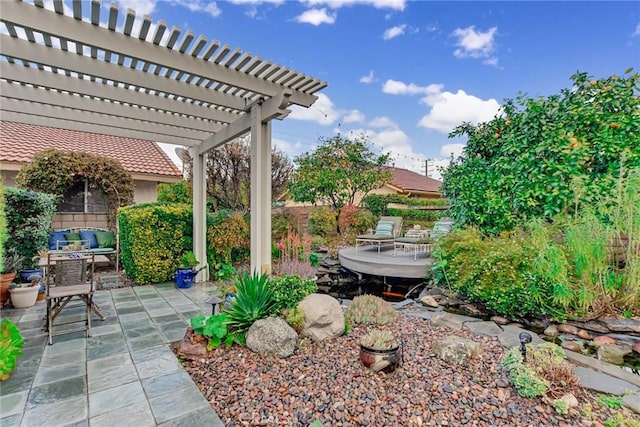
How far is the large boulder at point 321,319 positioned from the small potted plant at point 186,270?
11.3 ft

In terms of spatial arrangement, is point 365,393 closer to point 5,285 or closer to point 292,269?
point 292,269

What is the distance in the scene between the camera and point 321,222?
1116cm

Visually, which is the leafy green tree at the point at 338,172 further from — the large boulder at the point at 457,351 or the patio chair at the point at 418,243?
the large boulder at the point at 457,351

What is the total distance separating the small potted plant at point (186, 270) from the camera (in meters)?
5.95

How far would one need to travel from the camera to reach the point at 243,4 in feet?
17.5

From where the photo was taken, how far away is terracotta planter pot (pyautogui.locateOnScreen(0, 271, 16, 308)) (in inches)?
179

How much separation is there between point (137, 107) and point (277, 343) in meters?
4.38

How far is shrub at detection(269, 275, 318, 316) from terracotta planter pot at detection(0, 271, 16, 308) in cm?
424

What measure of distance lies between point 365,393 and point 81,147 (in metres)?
11.5

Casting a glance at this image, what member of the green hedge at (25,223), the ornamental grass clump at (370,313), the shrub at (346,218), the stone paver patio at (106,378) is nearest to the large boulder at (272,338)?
the stone paver patio at (106,378)

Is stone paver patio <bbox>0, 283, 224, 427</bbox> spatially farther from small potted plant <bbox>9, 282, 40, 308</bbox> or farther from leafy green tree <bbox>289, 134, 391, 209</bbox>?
leafy green tree <bbox>289, 134, 391, 209</bbox>

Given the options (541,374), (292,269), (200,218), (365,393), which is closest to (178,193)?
(200,218)

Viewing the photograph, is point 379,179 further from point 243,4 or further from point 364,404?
point 364,404

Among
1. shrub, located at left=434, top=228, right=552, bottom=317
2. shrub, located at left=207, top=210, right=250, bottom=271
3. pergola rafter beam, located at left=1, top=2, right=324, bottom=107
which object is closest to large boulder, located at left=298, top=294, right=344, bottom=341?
shrub, located at left=434, top=228, right=552, bottom=317
